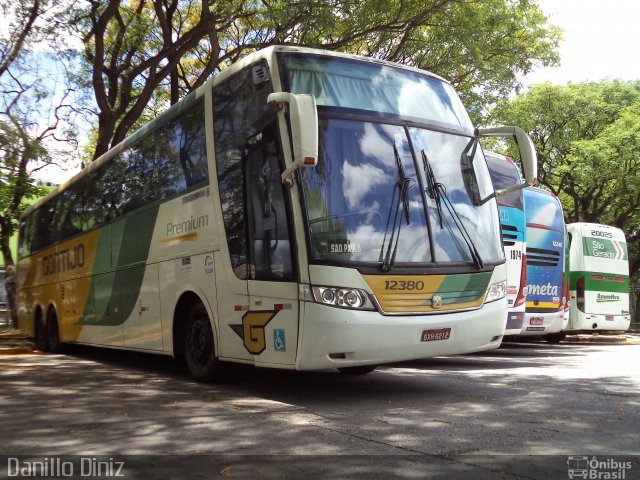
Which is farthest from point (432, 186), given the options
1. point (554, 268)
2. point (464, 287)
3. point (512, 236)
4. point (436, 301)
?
point (554, 268)

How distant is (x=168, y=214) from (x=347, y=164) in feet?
10.6

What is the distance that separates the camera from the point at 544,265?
1326 cm

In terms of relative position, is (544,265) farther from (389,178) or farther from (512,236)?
(389,178)

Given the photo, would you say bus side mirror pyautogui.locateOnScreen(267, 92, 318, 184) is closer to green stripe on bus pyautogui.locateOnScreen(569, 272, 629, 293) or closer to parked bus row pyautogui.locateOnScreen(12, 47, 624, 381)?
parked bus row pyautogui.locateOnScreen(12, 47, 624, 381)

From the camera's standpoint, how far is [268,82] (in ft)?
21.1

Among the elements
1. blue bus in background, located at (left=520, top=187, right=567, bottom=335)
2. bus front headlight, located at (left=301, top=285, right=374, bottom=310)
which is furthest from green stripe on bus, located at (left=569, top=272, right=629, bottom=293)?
bus front headlight, located at (left=301, top=285, right=374, bottom=310)

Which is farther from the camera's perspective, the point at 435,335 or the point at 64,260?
the point at 64,260

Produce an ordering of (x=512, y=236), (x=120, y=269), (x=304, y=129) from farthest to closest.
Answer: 1. (x=512, y=236)
2. (x=120, y=269)
3. (x=304, y=129)

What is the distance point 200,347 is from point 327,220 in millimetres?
2850

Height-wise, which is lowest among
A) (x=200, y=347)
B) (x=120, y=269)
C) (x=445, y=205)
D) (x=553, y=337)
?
(x=553, y=337)

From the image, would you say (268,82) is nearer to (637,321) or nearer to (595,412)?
(595,412)

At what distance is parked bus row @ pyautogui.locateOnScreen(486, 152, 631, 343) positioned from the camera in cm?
1136

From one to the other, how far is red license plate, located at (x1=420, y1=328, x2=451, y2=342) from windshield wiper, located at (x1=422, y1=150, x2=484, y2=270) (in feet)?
2.66

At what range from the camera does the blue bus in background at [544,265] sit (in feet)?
41.8
